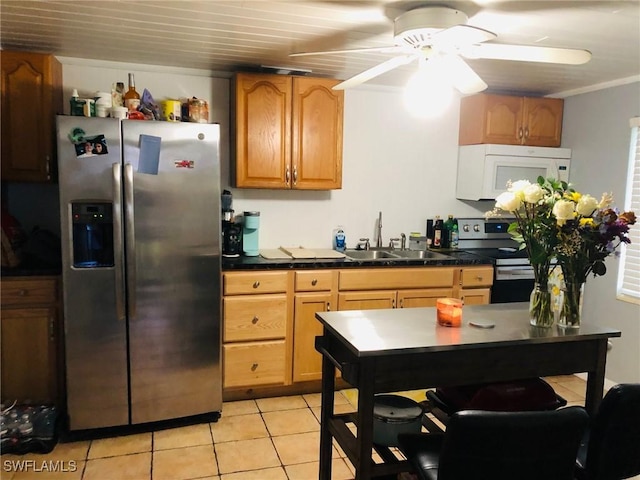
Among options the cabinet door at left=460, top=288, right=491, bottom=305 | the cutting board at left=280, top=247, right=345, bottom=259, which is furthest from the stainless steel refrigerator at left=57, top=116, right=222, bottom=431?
the cabinet door at left=460, top=288, right=491, bottom=305

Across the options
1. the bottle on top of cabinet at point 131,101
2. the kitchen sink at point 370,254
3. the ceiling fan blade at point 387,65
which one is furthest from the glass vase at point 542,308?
the bottle on top of cabinet at point 131,101

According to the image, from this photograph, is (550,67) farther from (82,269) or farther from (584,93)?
(82,269)

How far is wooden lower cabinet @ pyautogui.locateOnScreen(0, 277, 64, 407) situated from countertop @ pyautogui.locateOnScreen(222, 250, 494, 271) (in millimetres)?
1033

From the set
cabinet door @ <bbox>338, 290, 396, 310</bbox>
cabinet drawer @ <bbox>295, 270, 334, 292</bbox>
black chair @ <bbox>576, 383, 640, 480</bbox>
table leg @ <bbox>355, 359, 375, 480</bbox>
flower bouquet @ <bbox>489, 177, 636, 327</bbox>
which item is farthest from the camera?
cabinet door @ <bbox>338, 290, 396, 310</bbox>

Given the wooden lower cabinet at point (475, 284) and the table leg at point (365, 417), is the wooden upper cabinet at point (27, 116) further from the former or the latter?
the wooden lower cabinet at point (475, 284)

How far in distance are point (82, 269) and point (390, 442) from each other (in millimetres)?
1840

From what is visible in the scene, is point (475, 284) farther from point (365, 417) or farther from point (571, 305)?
point (365, 417)

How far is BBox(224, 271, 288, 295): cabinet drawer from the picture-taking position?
3176mm

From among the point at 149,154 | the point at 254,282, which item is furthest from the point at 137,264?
the point at 254,282

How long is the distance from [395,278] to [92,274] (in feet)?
6.31

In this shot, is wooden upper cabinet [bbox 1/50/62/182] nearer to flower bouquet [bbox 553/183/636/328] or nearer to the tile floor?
the tile floor

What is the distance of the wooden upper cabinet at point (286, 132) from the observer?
3.39 metres

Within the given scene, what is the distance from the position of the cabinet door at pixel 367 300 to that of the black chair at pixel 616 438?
1.84 metres

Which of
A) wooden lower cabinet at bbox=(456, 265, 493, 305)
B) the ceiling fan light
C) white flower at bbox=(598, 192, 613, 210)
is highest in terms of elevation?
the ceiling fan light
